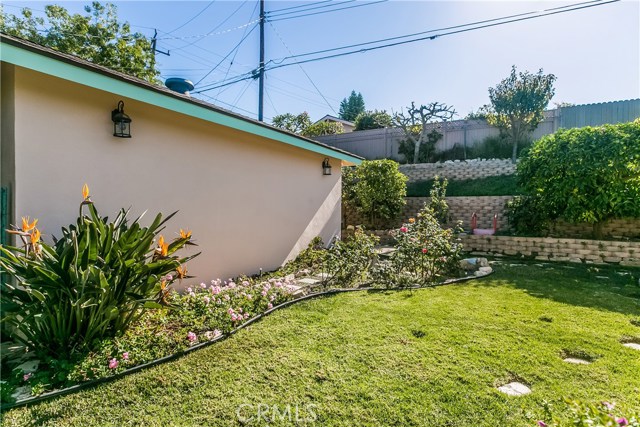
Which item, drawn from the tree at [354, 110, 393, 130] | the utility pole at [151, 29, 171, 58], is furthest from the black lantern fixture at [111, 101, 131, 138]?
the tree at [354, 110, 393, 130]

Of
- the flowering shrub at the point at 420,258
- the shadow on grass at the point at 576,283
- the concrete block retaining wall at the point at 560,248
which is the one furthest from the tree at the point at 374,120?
the flowering shrub at the point at 420,258

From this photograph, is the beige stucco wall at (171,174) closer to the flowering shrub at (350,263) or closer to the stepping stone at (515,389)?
the flowering shrub at (350,263)

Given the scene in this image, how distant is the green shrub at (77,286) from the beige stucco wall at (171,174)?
1069 millimetres

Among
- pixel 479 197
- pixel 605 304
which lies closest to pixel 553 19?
pixel 479 197

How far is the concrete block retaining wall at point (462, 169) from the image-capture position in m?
14.2

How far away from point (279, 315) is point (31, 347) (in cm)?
254

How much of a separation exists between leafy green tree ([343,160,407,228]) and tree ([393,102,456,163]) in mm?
5995

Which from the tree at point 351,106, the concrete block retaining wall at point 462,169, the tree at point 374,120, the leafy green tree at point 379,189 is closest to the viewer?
the leafy green tree at point 379,189

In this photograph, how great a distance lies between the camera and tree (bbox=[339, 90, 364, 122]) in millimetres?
39938

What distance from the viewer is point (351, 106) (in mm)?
40906

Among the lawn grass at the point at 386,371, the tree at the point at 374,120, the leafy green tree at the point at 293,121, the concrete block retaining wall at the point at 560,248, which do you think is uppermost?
the leafy green tree at the point at 293,121

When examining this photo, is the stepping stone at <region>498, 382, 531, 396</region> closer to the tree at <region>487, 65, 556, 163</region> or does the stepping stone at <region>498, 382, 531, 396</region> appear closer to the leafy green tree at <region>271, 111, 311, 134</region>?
the tree at <region>487, 65, 556, 163</region>

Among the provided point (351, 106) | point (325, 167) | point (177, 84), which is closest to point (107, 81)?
point (177, 84)

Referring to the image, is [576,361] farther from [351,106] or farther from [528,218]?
[351,106]
